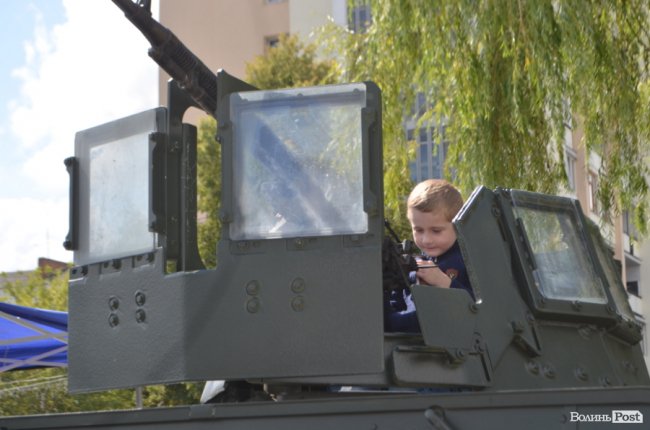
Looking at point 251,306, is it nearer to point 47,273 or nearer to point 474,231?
point 474,231

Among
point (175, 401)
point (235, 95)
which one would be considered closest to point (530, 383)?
point (235, 95)

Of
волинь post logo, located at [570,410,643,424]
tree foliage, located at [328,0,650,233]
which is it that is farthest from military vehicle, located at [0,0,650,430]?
tree foliage, located at [328,0,650,233]

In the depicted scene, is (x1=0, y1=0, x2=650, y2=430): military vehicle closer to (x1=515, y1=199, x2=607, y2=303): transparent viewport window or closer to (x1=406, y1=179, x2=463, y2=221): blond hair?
(x1=515, y1=199, x2=607, y2=303): transparent viewport window

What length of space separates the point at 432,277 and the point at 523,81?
280 inches

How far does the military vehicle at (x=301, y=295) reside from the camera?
4.41 meters

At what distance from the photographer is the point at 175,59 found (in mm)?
5539

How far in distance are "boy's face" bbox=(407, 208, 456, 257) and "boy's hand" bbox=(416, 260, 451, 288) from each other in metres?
0.29

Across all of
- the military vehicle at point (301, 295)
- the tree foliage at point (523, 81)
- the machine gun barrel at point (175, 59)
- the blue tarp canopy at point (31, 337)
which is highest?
the tree foliage at point (523, 81)

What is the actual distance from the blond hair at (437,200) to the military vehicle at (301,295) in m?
0.13

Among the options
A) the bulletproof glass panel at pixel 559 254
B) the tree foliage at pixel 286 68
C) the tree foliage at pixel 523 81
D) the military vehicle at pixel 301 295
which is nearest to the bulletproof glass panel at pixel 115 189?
the military vehicle at pixel 301 295

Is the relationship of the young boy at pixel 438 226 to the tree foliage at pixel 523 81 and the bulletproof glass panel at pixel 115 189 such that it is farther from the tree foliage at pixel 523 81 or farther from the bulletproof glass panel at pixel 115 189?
the tree foliage at pixel 523 81

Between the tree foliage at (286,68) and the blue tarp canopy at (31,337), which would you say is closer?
the blue tarp canopy at (31,337)

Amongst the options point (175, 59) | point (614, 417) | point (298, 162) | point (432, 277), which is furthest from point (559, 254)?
point (175, 59)

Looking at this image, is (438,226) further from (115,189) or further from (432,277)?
(115,189)
